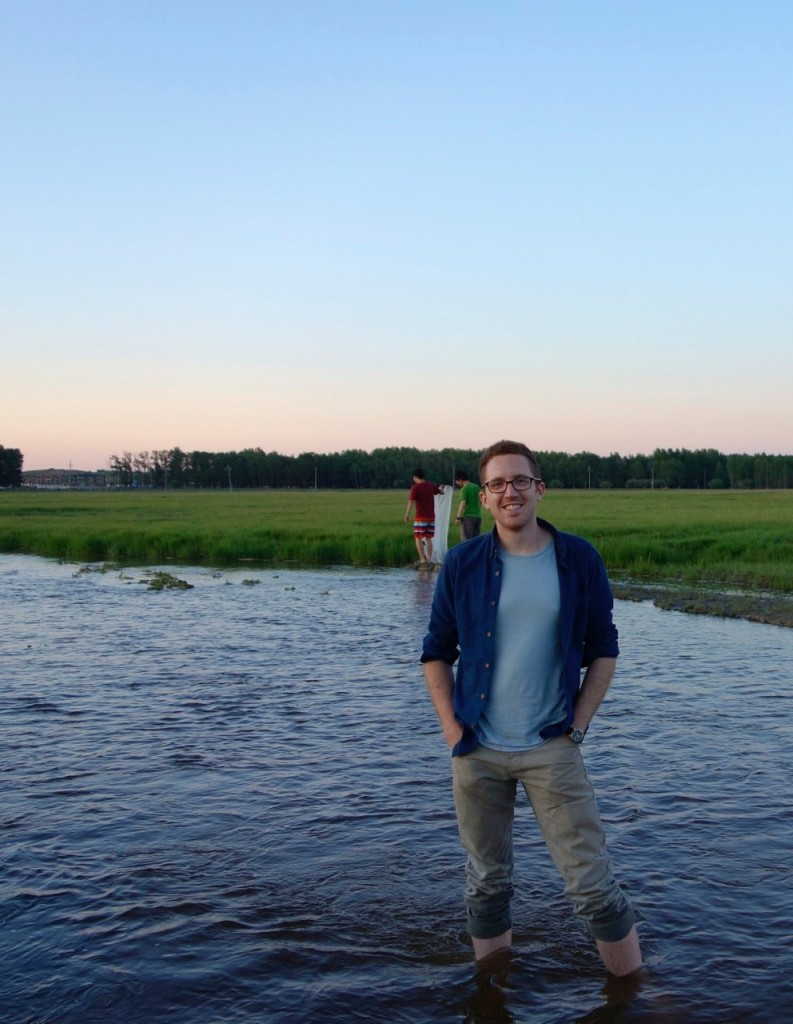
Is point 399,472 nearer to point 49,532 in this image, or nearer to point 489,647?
point 49,532

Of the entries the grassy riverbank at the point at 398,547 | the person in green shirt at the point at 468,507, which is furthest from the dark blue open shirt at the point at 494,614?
the person in green shirt at the point at 468,507

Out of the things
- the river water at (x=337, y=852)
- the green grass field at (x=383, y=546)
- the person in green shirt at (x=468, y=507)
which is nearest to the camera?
the river water at (x=337, y=852)

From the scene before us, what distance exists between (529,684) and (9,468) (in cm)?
16736

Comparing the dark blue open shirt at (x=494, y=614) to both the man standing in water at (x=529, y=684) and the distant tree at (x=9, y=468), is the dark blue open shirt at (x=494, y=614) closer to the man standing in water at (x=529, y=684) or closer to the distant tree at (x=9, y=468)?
the man standing in water at (x=529, y=684)

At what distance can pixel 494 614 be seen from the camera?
4234mm

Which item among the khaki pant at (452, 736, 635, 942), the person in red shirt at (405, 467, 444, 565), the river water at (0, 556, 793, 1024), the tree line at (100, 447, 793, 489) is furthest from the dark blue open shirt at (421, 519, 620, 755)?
the tree line at (100, 447, 793, 489)

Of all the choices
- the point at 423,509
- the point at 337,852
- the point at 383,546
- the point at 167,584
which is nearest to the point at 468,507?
the point at 423,509

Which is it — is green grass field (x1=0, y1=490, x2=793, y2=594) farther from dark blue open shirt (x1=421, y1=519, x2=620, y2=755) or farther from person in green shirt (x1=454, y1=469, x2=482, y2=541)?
dark blue open shirt (x1=421, y1=519, x2=620, y2=755)

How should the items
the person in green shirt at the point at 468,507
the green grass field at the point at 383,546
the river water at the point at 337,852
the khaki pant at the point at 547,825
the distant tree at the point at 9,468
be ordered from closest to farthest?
the khaki pant at the point at 547,825 → the river water at the point at 337,852 → the person in green shirt at the point at 468,507 → the green grass field at the point at 383,546 → the distant tree at the point at 9,468

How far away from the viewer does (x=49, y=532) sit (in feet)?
124

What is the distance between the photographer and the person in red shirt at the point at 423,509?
2200 cm

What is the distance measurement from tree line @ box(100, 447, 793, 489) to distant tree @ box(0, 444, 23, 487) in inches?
1031

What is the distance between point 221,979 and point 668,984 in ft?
6.83

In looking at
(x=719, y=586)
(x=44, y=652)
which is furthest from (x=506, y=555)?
(x=719, y=586)
